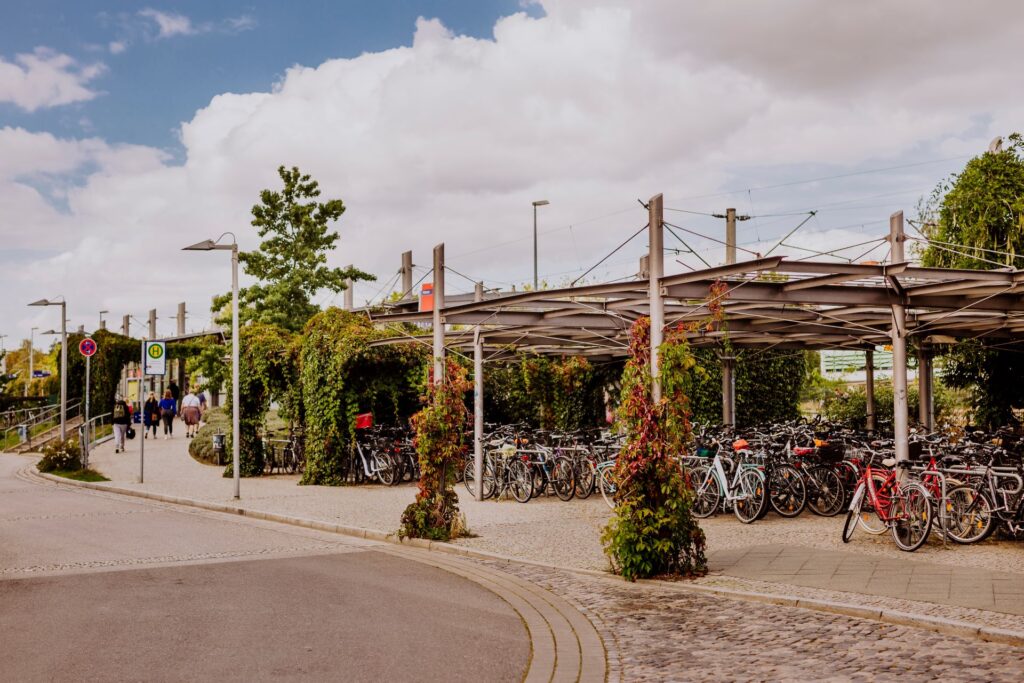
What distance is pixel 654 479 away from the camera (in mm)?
9750

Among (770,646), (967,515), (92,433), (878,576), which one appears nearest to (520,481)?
(967,515)

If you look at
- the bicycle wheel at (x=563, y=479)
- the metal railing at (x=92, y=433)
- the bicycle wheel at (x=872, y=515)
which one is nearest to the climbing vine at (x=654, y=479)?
the bicycle wheel at (x=872, y=515)

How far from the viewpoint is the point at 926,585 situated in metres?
8.77

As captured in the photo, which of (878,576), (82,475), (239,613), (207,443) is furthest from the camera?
(207,443)

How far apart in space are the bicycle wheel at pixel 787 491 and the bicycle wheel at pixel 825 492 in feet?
0.65

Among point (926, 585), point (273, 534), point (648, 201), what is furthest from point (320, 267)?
point (926, 585)

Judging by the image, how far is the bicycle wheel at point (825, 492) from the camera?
541 inches

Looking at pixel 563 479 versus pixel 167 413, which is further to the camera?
pixel 167 413

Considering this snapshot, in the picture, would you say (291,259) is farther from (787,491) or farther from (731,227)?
(787,491)

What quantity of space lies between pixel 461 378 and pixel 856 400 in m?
19.7

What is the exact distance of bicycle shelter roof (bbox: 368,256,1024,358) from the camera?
448 inches

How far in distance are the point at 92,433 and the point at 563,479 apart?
2080cm

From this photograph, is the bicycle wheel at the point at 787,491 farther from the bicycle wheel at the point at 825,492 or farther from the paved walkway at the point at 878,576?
the paved walkway at the point at 878,576

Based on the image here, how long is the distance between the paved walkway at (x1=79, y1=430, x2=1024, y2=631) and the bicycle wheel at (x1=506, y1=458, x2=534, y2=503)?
0.66ft
